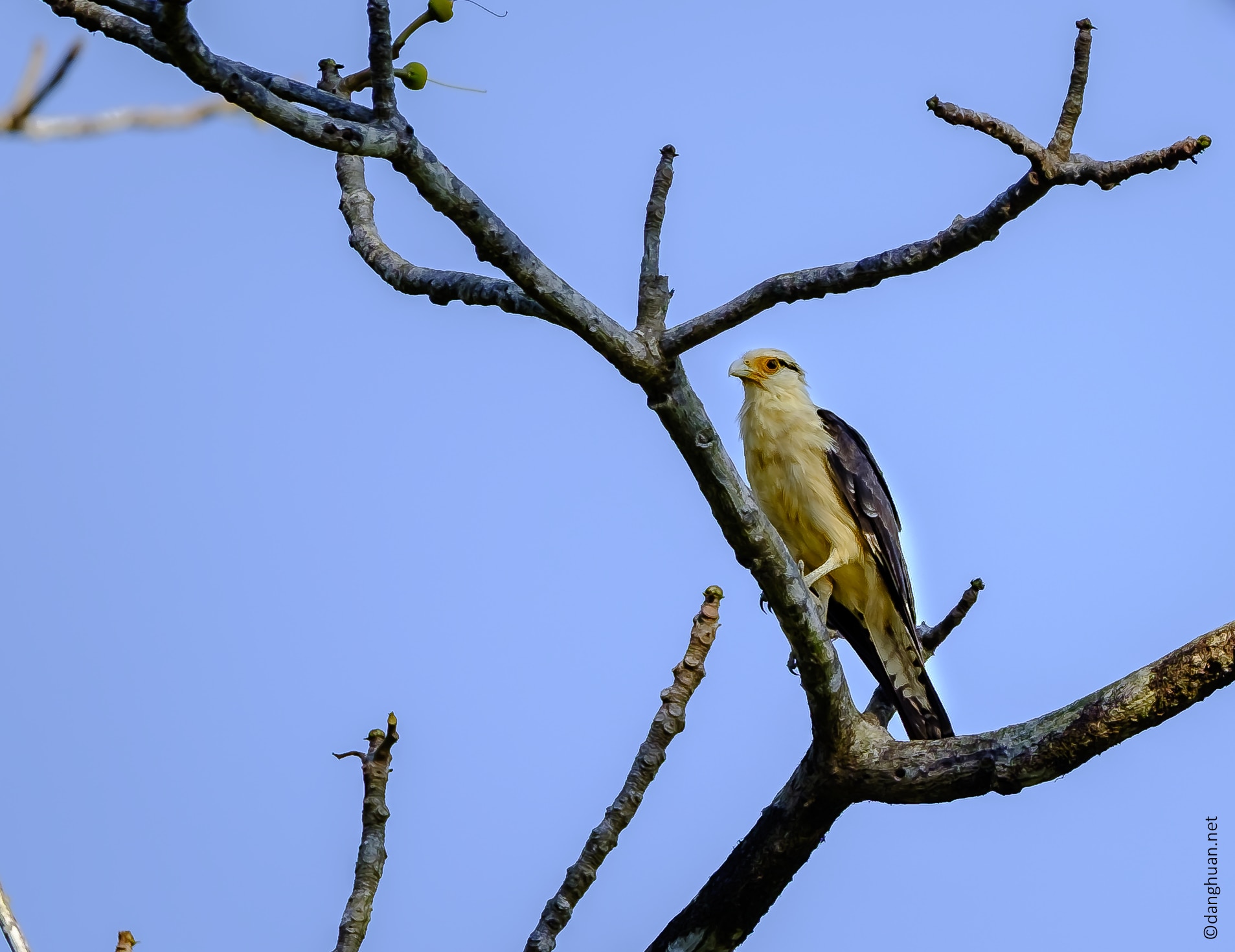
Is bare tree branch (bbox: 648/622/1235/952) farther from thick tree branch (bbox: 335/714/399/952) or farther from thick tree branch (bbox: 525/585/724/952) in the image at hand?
thick tree branch (bbox: 335/714/399/952)

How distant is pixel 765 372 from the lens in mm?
8531

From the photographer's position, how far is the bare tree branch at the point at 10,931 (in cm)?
390

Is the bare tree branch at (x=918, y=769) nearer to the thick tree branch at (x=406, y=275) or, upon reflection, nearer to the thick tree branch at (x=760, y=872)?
the thick tree branch at (x=760, y=872)

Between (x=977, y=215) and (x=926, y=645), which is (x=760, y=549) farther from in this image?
(x=926, y=645)

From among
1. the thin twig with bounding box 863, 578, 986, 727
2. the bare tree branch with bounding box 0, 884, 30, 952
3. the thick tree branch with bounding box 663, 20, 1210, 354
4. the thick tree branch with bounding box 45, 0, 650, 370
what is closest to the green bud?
the thick tree branch with bounding box 45, 0, 650, 370

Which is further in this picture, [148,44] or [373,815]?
[373,815]

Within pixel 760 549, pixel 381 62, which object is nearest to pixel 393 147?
pixel 381 62

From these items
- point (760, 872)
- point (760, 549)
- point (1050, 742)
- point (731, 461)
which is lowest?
point (1050, 742)

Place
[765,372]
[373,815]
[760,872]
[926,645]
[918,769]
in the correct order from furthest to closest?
[765,372]
[926,645]
[760,872]
[918,769]
[373,815]

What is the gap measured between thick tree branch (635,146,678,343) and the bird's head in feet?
12.5

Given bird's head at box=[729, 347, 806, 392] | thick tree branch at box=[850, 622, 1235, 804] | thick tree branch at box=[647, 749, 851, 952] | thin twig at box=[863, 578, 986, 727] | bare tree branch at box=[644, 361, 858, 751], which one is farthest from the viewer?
bird's head at box=[729, 347, 806, 392]

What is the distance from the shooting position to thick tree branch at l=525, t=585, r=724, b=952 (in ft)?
16.7

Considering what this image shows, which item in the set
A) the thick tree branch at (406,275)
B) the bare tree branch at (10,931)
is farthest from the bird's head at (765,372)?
the bare tree branch at (10,931)

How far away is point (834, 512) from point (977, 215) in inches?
155
